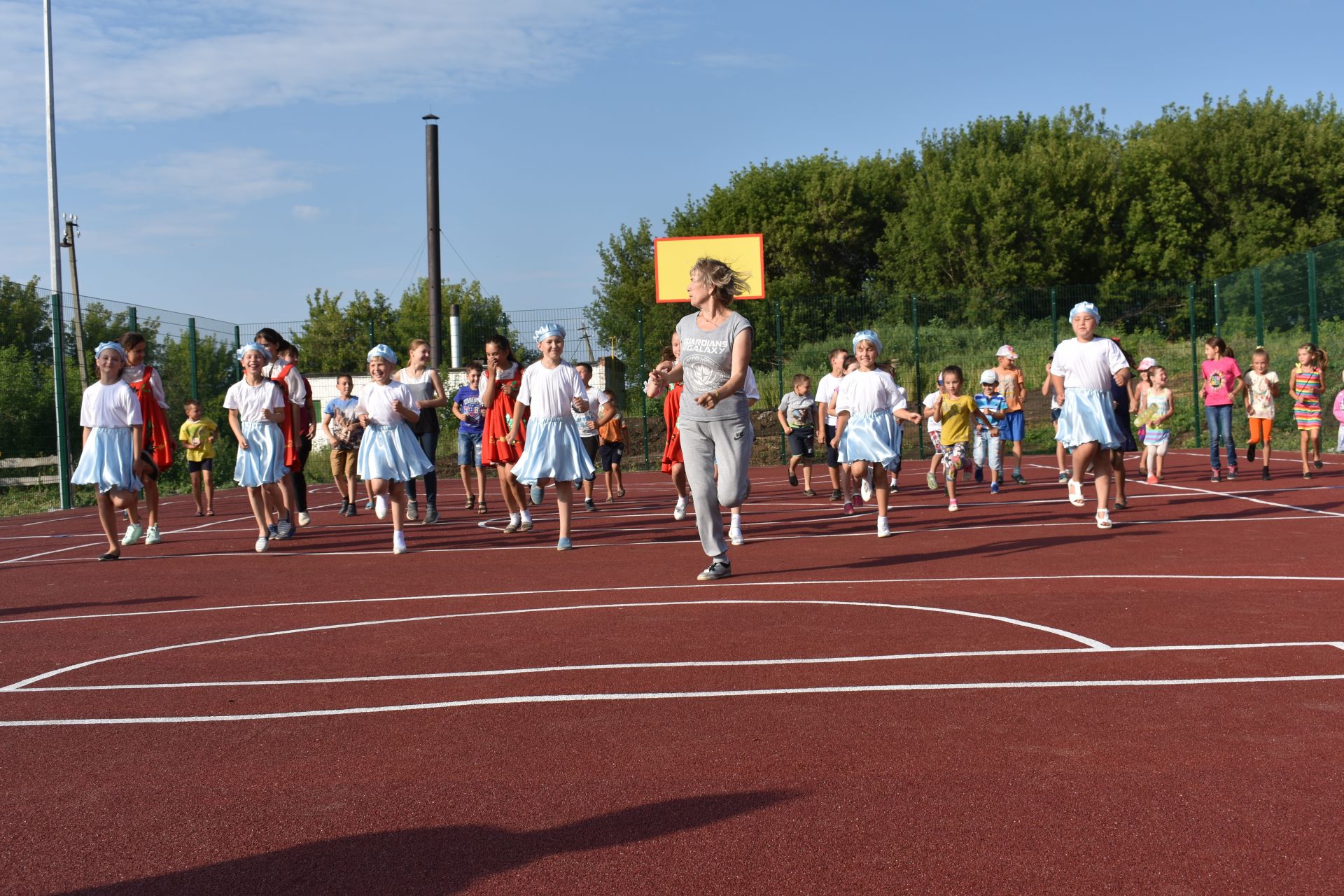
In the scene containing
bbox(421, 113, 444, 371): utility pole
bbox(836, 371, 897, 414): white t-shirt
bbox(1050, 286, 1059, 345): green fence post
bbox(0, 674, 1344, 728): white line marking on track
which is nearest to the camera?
bbox(0, 674, 1344, 728): white line marking on track

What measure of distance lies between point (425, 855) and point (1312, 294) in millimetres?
24363

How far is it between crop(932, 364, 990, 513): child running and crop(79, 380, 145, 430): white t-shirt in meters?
8.95

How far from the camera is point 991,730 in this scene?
4691mm

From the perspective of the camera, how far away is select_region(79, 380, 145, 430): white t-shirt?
1106cm

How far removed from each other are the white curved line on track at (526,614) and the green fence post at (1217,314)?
21.6 m

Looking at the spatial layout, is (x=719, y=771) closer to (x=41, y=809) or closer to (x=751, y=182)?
(x=41, y=809)

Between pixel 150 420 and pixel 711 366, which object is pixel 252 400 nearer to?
pixel 150 420

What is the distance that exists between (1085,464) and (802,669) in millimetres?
7048

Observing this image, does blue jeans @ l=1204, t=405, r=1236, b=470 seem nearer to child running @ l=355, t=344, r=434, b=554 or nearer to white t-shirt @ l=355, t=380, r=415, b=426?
child running @ l=355, t=344, r=434, b=554

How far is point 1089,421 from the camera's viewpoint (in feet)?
37.3

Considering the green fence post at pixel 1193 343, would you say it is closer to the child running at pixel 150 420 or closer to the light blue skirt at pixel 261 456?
the light blue skirt at pixel 261 456

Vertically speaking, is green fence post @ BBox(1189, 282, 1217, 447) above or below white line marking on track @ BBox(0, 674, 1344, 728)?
above

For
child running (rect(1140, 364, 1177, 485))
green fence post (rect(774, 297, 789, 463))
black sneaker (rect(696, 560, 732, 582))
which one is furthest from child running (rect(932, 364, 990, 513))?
green fence post (rect(774, 297, 789, 463))

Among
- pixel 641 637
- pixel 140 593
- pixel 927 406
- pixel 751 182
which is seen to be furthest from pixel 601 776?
pixel 751 182
